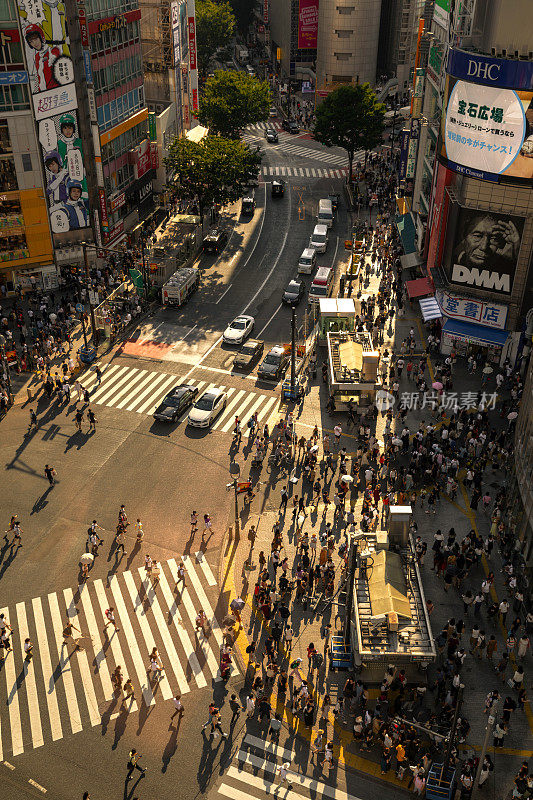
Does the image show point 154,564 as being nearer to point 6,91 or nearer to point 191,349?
point 191,349

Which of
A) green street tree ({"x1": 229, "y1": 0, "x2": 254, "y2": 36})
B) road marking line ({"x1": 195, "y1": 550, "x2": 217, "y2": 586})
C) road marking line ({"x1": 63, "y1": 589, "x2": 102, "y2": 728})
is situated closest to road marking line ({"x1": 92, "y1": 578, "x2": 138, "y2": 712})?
road marking line ({"x1": 63, "y1": 589, "x2": 102, "y2": 728})

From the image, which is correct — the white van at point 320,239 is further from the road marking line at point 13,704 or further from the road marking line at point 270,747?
the road marking line at point 270,747

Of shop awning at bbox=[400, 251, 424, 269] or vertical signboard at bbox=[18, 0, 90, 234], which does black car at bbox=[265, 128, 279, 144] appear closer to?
shop awning at bbox=[400, 251, 424, 269]

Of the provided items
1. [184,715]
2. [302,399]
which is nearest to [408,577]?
[184,715]

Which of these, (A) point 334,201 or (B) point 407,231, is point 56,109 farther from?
(A) point 334,201

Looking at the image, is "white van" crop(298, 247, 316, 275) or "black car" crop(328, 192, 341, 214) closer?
"white van" crop(298, 247, 316, 275)

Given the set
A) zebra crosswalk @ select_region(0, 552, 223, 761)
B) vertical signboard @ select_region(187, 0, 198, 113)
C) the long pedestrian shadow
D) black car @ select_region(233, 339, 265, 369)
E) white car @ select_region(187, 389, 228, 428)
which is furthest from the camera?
vertical signboard @ select_region(187, 0, 198, 113)

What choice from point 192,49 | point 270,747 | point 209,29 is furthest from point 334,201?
point 270,747
